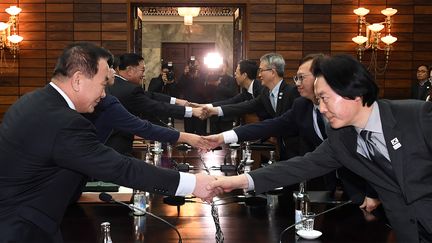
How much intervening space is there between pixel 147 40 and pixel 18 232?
14.3m

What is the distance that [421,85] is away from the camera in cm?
932

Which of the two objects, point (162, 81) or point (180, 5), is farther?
point (162, 81)

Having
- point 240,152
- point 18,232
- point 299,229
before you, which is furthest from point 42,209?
point 240,152

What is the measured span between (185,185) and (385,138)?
0.92 m

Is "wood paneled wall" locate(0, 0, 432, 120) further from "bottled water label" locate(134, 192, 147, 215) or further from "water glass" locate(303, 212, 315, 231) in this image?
"water glass" locate(303, 212, 315, 231)

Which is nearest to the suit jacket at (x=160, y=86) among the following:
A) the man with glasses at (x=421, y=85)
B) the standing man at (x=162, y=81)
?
the standing man at (x=162, y=81)

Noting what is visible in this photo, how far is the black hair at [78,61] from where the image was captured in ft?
6.97

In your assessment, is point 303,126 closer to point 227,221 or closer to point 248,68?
point 227,221

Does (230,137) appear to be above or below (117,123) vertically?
below

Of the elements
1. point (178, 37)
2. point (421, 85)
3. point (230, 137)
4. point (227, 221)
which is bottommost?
point (227, 221)

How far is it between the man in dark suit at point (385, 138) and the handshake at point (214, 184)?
561mm

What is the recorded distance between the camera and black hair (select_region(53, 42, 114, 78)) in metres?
2.12

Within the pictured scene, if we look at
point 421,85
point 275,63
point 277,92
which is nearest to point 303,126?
point 277,92

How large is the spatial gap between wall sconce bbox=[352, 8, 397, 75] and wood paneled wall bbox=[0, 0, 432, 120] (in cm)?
16
